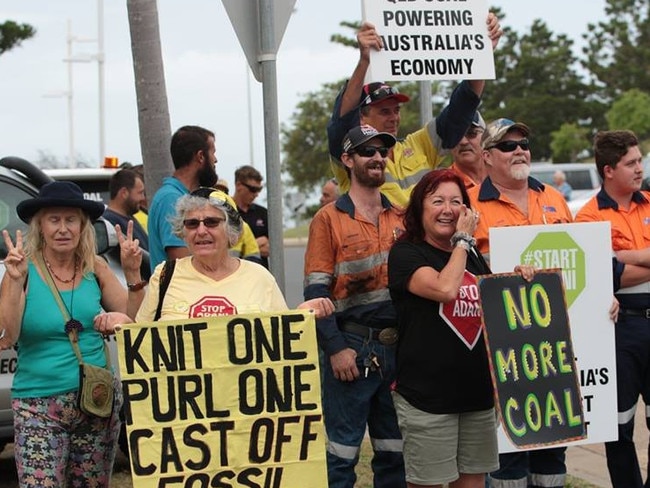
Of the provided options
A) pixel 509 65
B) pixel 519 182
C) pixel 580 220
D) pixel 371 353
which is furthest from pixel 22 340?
pixel 509 65

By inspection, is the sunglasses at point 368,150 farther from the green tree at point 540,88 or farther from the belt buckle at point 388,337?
the green tree at point 540,88

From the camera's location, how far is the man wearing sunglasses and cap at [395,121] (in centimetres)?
613

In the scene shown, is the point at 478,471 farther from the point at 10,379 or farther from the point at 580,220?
the point at 10,379

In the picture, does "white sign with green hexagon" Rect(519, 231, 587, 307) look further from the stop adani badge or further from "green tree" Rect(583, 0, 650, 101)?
"green tree" Rect(583, 0, 650, 101)

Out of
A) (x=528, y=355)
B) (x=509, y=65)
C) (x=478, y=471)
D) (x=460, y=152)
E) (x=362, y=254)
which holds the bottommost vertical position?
(x=478, y=471)

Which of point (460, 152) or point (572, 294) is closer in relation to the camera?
point (572, 294)

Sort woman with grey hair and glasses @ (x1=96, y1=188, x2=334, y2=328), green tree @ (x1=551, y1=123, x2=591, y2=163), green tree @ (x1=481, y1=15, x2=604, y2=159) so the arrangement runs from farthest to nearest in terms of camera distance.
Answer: green tree @ (x1=481, y1=15, x2=604, y2=159) → green tree @ (x1=551, y1=123, x2=591, y2=163) → woman with grey hair and glasses @ (x1=96, y1=188, x2=334, y2=328)

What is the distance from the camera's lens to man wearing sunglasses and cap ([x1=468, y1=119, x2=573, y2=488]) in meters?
6.13

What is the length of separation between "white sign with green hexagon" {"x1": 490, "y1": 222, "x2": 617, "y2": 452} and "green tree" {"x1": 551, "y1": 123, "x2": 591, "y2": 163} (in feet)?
192

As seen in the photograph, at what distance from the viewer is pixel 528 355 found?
541 centimetres

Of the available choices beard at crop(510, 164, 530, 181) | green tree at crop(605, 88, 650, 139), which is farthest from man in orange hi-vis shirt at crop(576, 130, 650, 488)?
green tree at crop(605, 88, 650, 139)

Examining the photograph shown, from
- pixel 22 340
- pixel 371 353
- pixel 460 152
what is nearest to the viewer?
pixel 22 340

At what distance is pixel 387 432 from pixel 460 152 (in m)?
1.96

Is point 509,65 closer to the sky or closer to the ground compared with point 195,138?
closer to the sky
